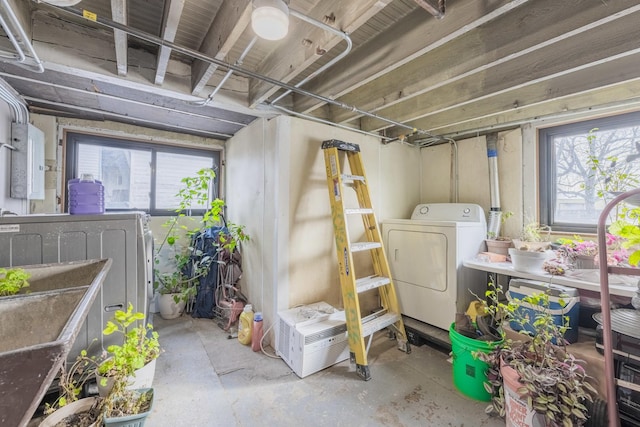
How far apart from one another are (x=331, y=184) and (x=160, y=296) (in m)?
2.40

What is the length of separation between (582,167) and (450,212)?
1.16m

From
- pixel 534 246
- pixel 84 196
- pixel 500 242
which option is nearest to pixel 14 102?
pixel 84 196

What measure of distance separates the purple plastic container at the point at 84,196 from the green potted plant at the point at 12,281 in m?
0.61

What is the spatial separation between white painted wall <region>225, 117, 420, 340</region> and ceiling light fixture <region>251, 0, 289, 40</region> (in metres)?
1.29

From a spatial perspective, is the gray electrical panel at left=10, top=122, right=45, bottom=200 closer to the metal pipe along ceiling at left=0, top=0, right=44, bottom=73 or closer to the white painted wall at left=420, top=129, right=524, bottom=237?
the metal pipe along ceiling at left=0, top=0, right=44, bottom=73

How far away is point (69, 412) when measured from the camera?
1335mm

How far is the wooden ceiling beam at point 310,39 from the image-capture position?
120 centimetres

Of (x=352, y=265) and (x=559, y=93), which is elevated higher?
(x=559, y=93)

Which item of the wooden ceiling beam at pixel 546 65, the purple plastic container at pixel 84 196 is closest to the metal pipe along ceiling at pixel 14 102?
the purple plastic container at pixel 84 196

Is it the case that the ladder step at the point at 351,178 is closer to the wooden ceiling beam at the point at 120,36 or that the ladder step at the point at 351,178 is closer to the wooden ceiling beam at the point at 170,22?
the wooden ceiling beam at the point at 170,22

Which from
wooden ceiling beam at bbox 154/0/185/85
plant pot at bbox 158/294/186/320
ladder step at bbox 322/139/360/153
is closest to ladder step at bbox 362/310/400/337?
ladder step at bbox 322/139/360/153

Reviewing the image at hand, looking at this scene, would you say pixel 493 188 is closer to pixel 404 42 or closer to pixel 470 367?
pixel 470 367

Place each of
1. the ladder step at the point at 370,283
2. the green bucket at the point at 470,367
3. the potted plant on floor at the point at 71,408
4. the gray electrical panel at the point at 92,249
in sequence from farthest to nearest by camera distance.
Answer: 1. the ladder step at the point at 370,283
2. the green bucket at the point at 470,367
3. the gray electrical panel at the point at 92,249
4. the potted plant on floor at the point at 71,408

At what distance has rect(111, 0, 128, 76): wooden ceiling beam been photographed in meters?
1.17
